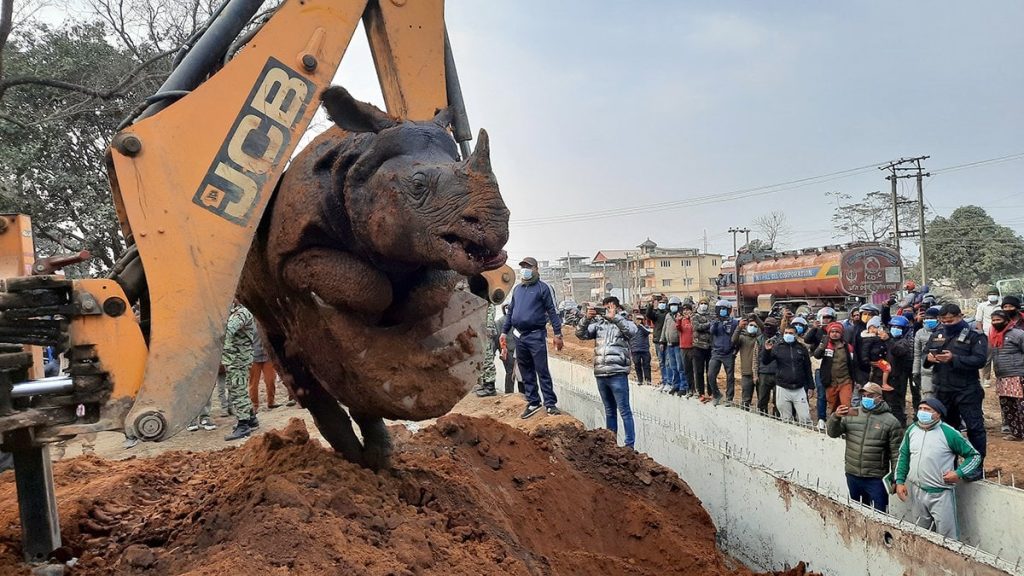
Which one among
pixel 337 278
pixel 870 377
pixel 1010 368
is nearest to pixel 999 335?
pixel 1010 368

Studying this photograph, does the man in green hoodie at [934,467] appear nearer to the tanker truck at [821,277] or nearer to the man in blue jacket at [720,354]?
the man in blue jacket at [720,354]

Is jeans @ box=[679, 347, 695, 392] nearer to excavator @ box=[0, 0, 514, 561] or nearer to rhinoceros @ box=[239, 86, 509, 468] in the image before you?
rhinoceros @ box=[239, 86, 509, 468]

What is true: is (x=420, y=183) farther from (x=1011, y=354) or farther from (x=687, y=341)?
(x=687, y=341)

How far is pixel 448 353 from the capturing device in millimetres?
3320

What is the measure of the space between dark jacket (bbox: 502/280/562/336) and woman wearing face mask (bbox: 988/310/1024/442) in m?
5.69

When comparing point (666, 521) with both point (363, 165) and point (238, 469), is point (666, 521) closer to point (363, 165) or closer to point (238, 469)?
point (238, 469)

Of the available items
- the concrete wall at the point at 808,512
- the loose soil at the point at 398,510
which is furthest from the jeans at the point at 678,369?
the loose soil at the point at 398,510

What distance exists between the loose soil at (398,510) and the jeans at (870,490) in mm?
1280

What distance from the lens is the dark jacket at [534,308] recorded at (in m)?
7.69

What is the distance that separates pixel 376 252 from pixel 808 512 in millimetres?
4183

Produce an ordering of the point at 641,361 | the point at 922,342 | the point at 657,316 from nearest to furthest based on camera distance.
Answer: the point at 922,342
the point at 641,361
the point at 657,316

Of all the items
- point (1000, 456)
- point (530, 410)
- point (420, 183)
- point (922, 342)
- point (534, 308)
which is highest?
point (420, 183)

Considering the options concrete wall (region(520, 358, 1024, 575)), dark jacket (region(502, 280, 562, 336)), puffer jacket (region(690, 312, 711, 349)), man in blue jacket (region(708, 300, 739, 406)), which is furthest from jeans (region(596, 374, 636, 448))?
puffer jacket (region(690, 312, 711, 349))

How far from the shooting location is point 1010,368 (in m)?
8.57
